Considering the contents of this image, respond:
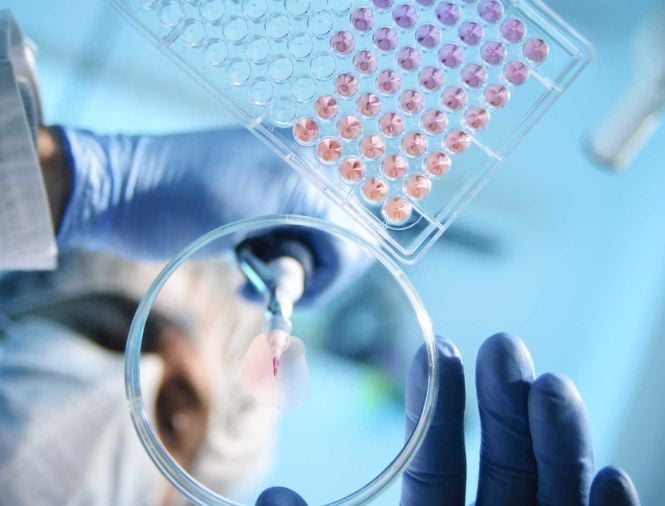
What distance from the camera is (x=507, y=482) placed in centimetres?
78

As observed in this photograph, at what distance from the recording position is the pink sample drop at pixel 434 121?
0.75m

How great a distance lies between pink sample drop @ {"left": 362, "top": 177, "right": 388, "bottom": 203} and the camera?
29.3 inches

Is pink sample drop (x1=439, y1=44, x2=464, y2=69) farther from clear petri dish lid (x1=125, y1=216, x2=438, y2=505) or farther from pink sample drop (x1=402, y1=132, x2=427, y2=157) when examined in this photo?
clear petri dish lid (x1=125, y1=216, x2=438, y2=505)

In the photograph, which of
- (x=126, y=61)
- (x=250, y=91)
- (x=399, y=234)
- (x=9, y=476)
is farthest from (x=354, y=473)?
(x=126, y=61)

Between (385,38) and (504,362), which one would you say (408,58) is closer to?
(385,38)

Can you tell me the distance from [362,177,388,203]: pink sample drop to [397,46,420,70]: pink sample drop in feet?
0.42

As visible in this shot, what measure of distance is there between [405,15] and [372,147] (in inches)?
5.8

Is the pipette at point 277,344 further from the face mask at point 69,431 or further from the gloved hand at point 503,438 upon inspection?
the face mask at point 69,431

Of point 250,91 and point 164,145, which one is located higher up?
point 250,91

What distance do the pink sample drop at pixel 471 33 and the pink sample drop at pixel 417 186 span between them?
16 cm

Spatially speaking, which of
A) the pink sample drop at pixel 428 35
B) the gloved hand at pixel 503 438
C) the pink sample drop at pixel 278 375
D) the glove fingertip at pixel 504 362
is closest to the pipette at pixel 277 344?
the pink sample drop at pixel 278 375

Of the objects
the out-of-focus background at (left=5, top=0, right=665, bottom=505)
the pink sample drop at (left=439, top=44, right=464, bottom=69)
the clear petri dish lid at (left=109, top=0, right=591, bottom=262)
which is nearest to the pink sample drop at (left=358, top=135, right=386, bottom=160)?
the clear petri dish lid at (left=109, top=0, right=591, bottom=262)

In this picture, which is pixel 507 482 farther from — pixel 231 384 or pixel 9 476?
pixel 9 476

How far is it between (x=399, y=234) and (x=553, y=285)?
0.59 meters
